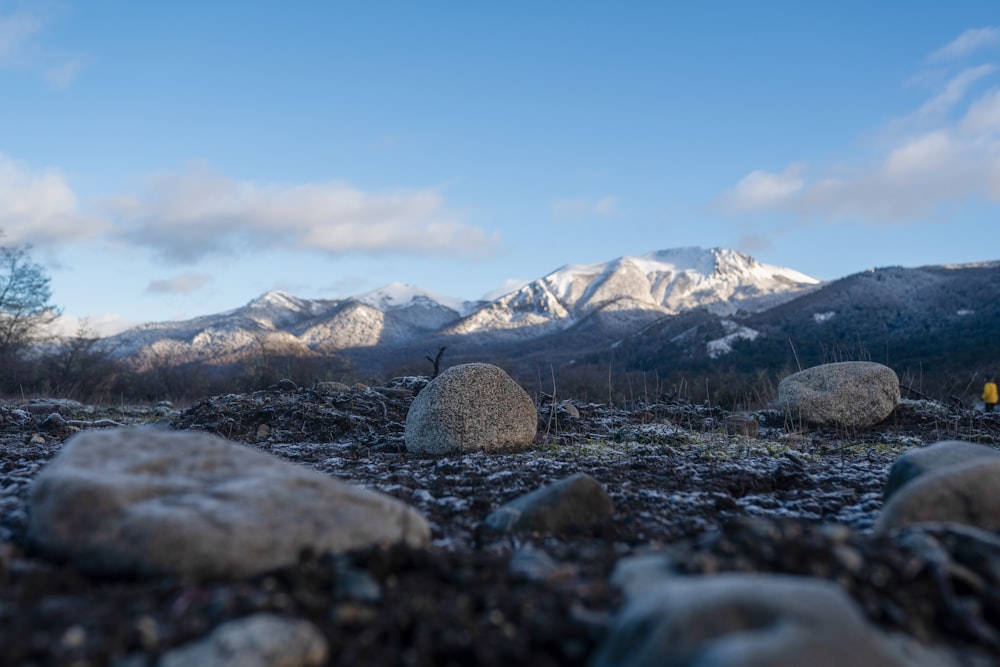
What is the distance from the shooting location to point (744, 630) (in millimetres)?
2170

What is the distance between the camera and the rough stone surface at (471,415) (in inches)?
351

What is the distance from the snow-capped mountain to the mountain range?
1.53ft

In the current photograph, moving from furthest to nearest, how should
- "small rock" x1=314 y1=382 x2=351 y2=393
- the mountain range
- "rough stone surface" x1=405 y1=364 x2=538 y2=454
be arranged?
1. the mountain range
2. "small rock" x1=314 y1=382 x2=351 y2=393
3. "rough stone surface" x1=405 y1=364 x2=538 y2=454

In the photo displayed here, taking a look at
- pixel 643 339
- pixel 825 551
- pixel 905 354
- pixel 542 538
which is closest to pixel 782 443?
pixel 542 538

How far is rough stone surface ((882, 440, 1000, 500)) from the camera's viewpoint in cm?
528

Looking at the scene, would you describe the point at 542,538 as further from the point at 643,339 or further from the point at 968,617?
the point at 643,339

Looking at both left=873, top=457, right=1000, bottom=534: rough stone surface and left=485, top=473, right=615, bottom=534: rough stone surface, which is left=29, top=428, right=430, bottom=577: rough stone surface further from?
left=873, top=457, right=1000, bottom=534: rough stone surface

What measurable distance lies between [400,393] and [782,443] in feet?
25.5

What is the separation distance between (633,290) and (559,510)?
177 metres

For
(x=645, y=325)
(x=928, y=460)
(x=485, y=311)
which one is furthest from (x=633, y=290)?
(x=928, y=460)

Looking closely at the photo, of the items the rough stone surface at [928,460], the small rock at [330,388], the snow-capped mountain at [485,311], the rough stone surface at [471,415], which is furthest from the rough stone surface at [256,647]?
the snow-capped mountain at [485,311]

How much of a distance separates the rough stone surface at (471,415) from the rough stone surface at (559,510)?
3.89 m

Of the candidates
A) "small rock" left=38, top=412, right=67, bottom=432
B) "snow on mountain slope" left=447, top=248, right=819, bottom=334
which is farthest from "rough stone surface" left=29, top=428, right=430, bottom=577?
"snow on mountain slope" left=447, top=248, right=819, bottom=334

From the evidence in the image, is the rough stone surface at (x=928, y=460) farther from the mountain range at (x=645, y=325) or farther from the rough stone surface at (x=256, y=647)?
the mountain range at (x=645, y=325)
